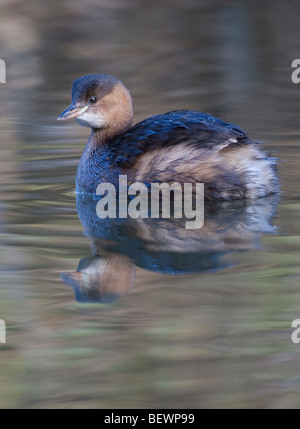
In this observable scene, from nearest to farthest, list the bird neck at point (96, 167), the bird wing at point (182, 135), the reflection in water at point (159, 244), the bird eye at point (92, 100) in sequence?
the reflection in water at point (159, 244) < the bird wing at point (182, 135) < the bird neck at point (96, 167) < the bird eye at point (92, 100)

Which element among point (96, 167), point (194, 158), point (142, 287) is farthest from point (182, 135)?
point (142, 287)

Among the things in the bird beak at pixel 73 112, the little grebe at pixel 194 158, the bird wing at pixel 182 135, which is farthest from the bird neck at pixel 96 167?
the bird beak at pixel 73 112

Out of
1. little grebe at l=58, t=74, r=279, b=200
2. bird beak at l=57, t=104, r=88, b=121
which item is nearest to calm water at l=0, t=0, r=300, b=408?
little grebe at l=58, t=74, r=279, b=200

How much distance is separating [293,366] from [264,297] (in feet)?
2.38

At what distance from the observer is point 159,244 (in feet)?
16.7

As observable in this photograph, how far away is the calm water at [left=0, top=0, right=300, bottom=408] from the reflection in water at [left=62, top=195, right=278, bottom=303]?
1 cm

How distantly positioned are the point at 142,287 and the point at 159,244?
74cm

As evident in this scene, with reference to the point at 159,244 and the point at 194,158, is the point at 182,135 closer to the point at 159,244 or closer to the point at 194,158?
the point at 194,158

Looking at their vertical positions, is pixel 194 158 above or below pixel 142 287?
above

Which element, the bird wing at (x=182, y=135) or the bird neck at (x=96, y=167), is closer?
the bird wing at (x=182, y=135)

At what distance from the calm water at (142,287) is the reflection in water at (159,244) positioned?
1cm

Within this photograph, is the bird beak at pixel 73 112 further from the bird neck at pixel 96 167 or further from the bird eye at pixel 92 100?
the bird neck at pixel 96 167

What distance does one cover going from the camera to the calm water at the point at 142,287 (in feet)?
11.0

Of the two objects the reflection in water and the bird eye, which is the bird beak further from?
the reflection in water
